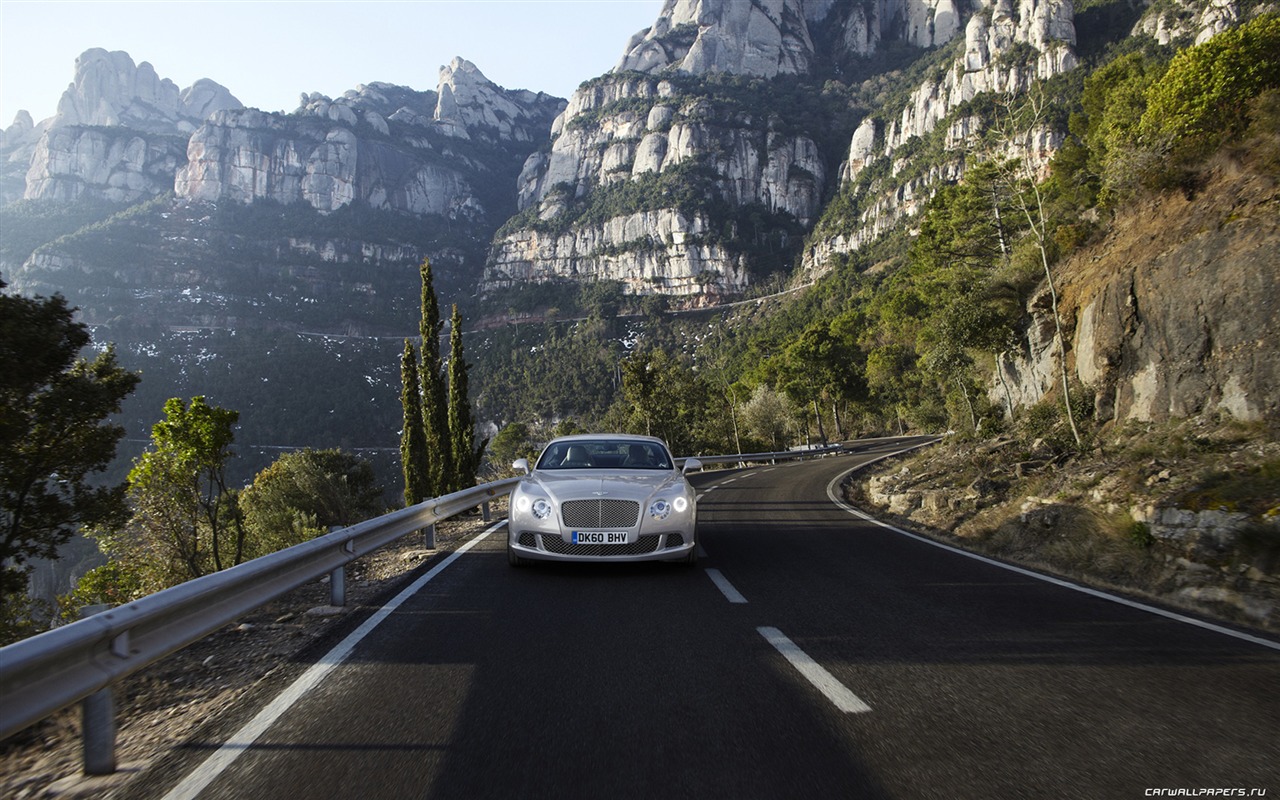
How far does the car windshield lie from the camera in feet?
27.8

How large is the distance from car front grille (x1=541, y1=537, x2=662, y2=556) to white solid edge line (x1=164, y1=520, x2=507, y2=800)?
150cm

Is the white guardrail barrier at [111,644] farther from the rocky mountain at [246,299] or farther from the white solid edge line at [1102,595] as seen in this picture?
the rocky mountain at [246,299]

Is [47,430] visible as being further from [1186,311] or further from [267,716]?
[1186,311]

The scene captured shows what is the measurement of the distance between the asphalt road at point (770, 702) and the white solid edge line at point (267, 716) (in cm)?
4

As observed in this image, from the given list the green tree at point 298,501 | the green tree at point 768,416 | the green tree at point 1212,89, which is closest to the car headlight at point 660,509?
the green tree at point 1212,89

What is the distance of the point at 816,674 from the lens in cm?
409

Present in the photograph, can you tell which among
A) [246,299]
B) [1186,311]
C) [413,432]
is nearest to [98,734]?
[1186,311]

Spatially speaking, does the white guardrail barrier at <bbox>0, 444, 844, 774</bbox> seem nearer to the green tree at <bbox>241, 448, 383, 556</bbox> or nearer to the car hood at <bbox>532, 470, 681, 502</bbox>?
the car hood at <bbox>532, 470, 681, 502</bbox>

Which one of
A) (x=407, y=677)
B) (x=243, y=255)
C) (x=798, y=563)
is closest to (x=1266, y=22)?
(x=798, y=563)

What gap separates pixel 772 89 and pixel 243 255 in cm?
14108

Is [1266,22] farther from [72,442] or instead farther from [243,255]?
[243,255]

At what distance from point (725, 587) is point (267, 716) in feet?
13.3

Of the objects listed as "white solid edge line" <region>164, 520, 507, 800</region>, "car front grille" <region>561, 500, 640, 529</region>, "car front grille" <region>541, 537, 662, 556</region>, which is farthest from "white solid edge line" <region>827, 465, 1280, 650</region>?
"white solid edge line" <region>164, 520, 507, 800</region>

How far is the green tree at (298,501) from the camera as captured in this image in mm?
41438
